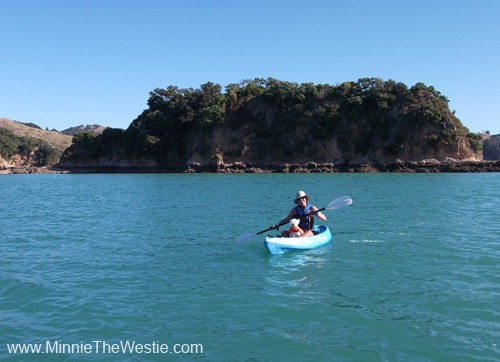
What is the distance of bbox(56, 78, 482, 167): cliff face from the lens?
242ft

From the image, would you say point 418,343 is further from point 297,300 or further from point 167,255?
Result: point 167,255

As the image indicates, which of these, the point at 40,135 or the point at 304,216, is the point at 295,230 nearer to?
the point at 304,216

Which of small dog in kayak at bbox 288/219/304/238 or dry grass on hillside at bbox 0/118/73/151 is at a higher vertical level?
dry grass on hillside at bbox 0/118/73/151

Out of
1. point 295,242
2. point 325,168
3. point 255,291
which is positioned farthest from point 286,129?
point 255,291

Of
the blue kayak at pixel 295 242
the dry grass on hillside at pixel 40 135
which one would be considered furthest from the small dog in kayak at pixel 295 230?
the dry grass on hillside at pixel 40 135

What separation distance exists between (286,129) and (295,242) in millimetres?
71141

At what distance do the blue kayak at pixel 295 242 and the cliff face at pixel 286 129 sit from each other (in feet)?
206

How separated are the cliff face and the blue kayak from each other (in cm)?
6275

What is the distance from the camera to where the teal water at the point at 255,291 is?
24.4 ft

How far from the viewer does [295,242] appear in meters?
14.1

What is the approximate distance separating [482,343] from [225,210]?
731 inches

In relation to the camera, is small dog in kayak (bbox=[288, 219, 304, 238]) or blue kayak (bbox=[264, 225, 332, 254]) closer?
blue kayak (bbox=[264, 225, 332, 254])

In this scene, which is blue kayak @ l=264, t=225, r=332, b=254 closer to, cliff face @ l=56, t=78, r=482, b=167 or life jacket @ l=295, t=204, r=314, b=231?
life jacket @ l=295, t=204, r=314, b=231

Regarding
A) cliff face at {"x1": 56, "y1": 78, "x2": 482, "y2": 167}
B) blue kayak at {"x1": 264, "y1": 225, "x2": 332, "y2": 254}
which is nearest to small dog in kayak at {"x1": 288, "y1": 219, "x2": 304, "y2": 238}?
blue kayak at {"x1": 264, "y1": 225, "x2": 332, "y2": 254}
